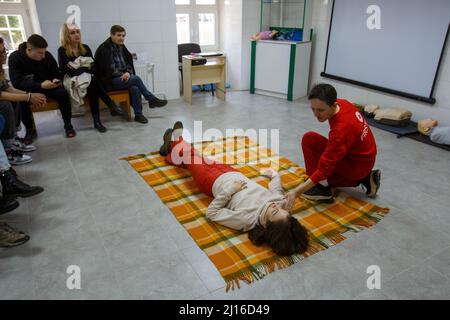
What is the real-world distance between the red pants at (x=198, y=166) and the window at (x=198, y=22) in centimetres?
358

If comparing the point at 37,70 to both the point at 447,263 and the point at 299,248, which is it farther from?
the point at 447,263

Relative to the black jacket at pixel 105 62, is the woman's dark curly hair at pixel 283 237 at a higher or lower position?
lower

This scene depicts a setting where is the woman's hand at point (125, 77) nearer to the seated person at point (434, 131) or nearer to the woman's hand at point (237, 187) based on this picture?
the woman's hand at point (237, 187)

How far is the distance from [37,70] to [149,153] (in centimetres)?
150

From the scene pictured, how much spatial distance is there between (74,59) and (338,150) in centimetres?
307

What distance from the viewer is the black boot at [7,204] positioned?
7.84 ft

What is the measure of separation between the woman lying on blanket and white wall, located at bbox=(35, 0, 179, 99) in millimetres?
2789

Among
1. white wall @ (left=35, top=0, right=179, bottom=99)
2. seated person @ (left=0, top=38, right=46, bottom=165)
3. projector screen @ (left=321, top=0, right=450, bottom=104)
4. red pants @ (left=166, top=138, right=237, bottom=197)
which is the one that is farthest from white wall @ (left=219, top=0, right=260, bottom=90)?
seated person @ (left=0, top=38, right=46, bottom=165)

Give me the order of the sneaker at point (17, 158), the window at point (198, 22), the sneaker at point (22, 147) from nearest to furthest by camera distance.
Result: the sneaker at point (17, 158) → the sneaker at point (22, 147) → the window at point (198, 22)

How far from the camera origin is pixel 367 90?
15.3 feet

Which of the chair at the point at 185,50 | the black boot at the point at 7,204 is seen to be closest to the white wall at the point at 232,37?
the chair at the point at 185,50

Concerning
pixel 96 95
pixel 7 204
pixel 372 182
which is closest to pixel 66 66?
pixel 96 95

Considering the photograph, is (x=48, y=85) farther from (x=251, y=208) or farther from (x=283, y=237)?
(x=283, y=237)

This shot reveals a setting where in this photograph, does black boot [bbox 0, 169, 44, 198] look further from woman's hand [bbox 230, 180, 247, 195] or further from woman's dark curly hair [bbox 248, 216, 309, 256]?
woman's dark curly hair [bbox 248, 216, 309, 256]
